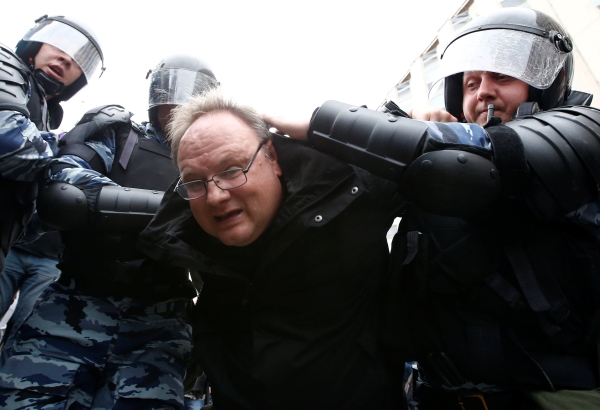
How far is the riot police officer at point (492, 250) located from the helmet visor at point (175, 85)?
5.05ft

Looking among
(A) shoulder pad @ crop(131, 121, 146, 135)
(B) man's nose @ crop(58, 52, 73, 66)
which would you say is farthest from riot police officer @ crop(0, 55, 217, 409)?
(B) man's nose @ crop(58, 52, 73, 66)

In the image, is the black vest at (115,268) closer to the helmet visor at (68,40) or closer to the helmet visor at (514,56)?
the helmet visor at (68,40)

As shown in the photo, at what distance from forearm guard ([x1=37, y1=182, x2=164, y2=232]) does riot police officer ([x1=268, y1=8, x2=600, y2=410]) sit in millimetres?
908

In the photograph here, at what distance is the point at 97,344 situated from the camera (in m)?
1.86

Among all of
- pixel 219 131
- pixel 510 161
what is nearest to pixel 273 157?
pixel 219 131

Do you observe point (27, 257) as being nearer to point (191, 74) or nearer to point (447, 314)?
point (191, 74)

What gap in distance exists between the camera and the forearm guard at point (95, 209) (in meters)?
1.83

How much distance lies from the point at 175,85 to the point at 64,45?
85 centimetres

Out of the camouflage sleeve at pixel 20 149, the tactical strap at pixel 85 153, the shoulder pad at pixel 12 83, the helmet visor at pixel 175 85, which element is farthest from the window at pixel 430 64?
the camouflage sleeve at pixel 20 149

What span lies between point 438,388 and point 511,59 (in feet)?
4.76

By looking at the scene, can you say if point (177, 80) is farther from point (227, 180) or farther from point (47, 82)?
point (227, 180)

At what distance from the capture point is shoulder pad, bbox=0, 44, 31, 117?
6.01 feet

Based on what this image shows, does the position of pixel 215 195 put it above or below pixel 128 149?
above

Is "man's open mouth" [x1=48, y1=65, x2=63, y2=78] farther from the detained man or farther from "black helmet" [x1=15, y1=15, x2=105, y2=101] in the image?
the detained man
